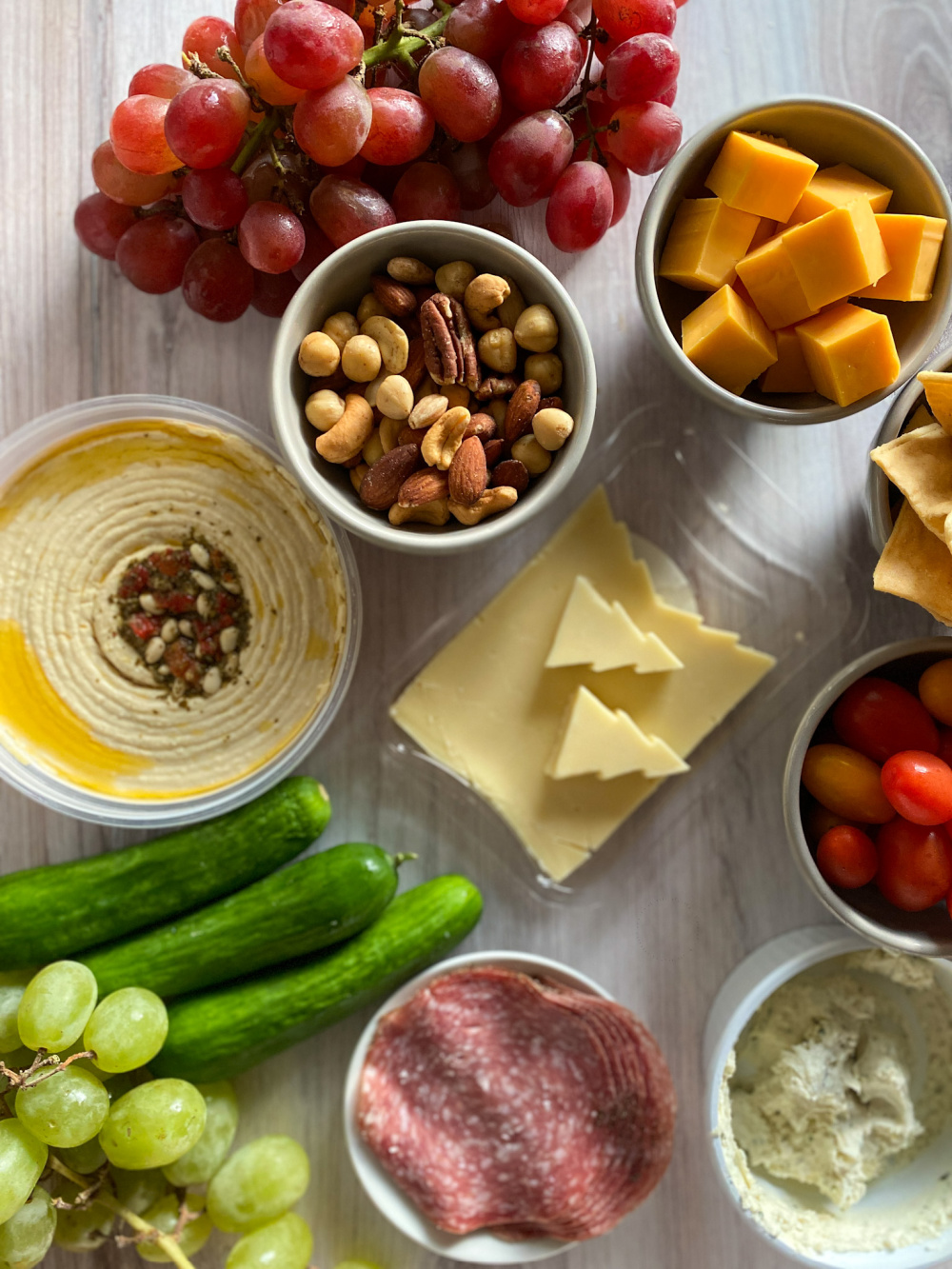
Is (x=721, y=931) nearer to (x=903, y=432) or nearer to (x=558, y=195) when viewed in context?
(x=903, y=432)

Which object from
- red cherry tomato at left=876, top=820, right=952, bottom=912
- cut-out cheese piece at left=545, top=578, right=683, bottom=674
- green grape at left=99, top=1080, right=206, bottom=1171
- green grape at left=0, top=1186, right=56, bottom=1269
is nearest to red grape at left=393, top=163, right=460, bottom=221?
cut-out cheese piece at left=545, top=578, right=683, bottom=674

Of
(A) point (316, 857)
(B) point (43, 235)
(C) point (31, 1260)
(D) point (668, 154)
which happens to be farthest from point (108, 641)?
(D) point (668, 154)

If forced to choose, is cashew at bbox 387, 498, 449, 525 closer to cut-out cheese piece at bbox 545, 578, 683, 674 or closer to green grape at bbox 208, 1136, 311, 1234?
cut-out cheese piece at bbox 545, 578, 683, 674

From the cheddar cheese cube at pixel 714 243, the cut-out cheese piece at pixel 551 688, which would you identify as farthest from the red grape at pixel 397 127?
the cut-out cheese piece at pixel 551 688

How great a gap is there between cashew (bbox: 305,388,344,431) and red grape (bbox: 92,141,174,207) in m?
0.21

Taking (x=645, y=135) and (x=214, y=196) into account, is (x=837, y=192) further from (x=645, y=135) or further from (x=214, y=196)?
(x=214, y=196)

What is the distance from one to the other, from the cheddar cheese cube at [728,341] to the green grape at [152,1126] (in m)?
0.69

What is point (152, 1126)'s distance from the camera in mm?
737

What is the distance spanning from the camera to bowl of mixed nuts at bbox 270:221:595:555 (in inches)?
27.1

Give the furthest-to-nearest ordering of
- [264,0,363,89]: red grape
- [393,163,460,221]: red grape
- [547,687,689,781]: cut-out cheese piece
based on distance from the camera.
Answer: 1. [547,687,689,781]: cut-out cheese piece
2. [393,163,460,221]: red grape
3. [264,0,363,89]: red grape

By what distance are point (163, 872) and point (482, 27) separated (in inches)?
27.5

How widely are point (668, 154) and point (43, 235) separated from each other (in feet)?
1.76

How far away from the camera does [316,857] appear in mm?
823

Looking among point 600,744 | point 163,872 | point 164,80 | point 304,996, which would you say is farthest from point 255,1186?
point 164,80
